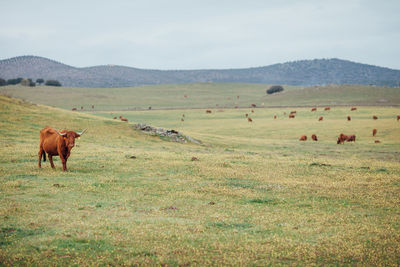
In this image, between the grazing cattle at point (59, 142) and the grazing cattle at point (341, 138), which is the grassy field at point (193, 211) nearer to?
the grazing cattle at point (59, 142)

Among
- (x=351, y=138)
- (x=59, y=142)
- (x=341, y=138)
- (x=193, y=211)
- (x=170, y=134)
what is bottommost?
(x=351, y=138)

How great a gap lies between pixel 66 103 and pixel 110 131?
96918 millimetres

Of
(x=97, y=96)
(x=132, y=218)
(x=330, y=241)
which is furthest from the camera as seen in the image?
(x=97, y=96)

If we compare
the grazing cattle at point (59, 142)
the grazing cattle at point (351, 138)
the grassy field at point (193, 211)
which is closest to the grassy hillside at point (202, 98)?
the grazing cattle at point (351, 138)

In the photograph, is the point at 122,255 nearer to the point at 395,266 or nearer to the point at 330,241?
the point at 330,241

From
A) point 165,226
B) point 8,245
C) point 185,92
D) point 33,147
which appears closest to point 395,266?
point 165,226

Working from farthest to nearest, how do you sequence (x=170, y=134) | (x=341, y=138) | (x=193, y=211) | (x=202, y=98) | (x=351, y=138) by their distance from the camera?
(x=202, y=98) < (x=351, y=138) < (x=341, y=138) < (x=170, y=134) < (x=193, y=211)

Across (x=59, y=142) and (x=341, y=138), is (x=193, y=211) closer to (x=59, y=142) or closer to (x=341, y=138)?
(x=59, y=142)

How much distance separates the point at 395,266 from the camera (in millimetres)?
8227

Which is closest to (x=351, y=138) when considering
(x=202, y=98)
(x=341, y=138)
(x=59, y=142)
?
(x=341, y=138)

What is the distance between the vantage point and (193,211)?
12117 mm

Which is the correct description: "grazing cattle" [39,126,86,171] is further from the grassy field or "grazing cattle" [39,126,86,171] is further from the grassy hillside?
the grassy hillside

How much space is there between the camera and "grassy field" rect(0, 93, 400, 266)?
8.65m

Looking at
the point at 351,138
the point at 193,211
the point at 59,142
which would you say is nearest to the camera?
the point at 193,211
